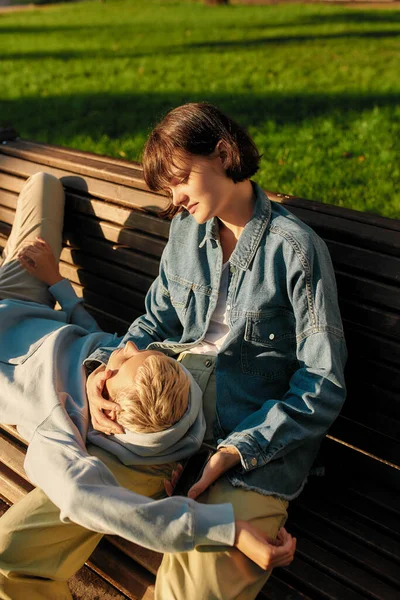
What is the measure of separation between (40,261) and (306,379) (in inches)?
67.9

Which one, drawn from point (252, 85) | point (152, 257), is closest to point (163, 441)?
point (152, 257)

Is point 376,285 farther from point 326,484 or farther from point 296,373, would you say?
point 326,484

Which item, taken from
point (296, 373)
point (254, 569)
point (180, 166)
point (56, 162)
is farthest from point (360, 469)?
point (56, 162)

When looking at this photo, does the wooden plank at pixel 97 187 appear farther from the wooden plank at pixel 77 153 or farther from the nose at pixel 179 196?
the nose at pixel 179 196

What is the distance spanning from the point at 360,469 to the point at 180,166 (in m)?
1.42

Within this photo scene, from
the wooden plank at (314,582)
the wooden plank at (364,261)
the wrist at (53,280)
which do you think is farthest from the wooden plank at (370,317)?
the wrist at (53,280)

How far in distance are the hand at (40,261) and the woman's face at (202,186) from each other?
1174 millimetres

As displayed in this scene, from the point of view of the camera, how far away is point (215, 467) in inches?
105

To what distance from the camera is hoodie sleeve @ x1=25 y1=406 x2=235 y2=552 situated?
237 cm

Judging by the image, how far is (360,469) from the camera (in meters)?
3.17

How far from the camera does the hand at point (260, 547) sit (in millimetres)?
2361

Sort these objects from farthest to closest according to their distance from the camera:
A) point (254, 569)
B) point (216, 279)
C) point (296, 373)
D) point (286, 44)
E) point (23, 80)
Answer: point (286, 44)
point (23, 80)
point (216, 279)
point (296, 373)
point (254, 569)

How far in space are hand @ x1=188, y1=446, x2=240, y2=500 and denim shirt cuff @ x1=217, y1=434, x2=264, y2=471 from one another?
0.08 ft

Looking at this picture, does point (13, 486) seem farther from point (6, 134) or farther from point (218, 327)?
point (6, 134)
